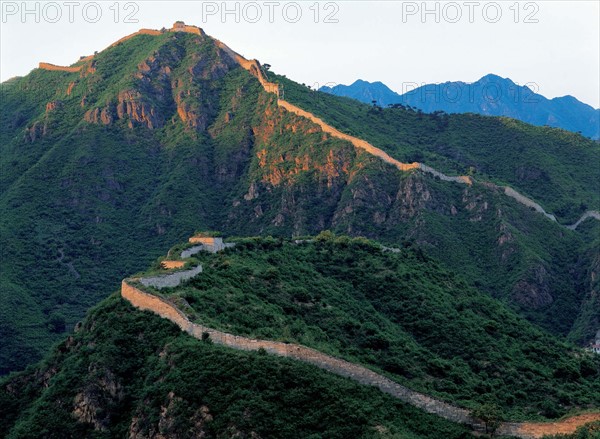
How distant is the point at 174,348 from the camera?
57.0 metres

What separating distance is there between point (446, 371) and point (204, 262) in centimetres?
1874

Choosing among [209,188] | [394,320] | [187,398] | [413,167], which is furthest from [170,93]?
[187,398]

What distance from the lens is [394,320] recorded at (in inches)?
2987

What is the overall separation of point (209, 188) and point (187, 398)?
93428mm

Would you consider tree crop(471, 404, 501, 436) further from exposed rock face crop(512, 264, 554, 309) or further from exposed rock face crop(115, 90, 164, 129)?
exposed rock face crop(115, 90, 164, 129)

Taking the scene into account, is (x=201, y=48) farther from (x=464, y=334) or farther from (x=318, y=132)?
(x=464, y=334)

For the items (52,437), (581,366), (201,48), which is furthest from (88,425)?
(201,48)

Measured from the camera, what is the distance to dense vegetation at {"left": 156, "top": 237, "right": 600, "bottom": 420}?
205ft

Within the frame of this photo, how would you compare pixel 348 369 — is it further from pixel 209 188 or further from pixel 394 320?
pixel 209 188

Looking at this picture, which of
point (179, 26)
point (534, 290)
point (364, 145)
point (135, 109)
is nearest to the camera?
point (534, 290)

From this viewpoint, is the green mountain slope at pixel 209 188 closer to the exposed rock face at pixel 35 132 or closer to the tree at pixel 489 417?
the exposed rock face at pixel 35 132

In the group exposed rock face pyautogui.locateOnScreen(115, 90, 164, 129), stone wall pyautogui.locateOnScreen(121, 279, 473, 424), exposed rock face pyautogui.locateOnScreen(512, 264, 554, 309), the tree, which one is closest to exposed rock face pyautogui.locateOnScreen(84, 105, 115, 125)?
exposed rock face pyautogui.locateOnScreen(115, 90, 164, 129)

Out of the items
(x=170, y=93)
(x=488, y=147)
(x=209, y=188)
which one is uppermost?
(x=170, y=93)

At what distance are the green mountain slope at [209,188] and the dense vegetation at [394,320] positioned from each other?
88.3 feet
